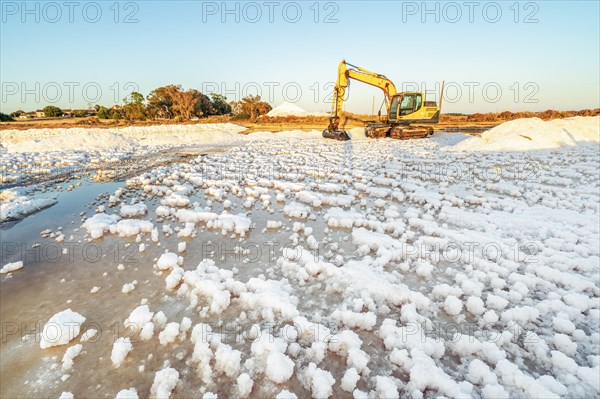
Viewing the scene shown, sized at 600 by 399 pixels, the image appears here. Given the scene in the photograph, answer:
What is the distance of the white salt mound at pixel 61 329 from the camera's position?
2.18 m

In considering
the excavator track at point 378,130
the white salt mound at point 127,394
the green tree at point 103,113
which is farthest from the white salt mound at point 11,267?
the green tree at point 103,113

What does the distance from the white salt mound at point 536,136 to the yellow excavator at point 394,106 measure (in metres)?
4.00

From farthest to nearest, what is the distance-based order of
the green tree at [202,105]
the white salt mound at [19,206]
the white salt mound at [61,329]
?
the green tree at [202,105]
the white salt mound at [19,206]
the white salt mound at [61,329]

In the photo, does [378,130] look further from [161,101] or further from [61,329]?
[161,101]

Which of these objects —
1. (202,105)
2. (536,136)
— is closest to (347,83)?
(536,136)

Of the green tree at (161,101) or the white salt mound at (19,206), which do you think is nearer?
the white salt mound at (19,206)

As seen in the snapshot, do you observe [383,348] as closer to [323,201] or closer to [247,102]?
[323,201]

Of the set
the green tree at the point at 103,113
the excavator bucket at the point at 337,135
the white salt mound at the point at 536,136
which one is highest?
the green tree at the point at 103,113

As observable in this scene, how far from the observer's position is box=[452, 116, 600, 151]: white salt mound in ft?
41.6

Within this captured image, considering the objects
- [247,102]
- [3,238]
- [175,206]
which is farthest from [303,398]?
[247,102]

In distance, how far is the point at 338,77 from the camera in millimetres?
17094

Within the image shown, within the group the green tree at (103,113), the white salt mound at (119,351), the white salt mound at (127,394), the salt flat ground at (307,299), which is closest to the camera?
the white salt mound at (127,394)

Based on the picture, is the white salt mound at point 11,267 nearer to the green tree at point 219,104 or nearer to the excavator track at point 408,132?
the excavator track at point 408,132

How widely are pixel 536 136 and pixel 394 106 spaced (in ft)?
25.2
